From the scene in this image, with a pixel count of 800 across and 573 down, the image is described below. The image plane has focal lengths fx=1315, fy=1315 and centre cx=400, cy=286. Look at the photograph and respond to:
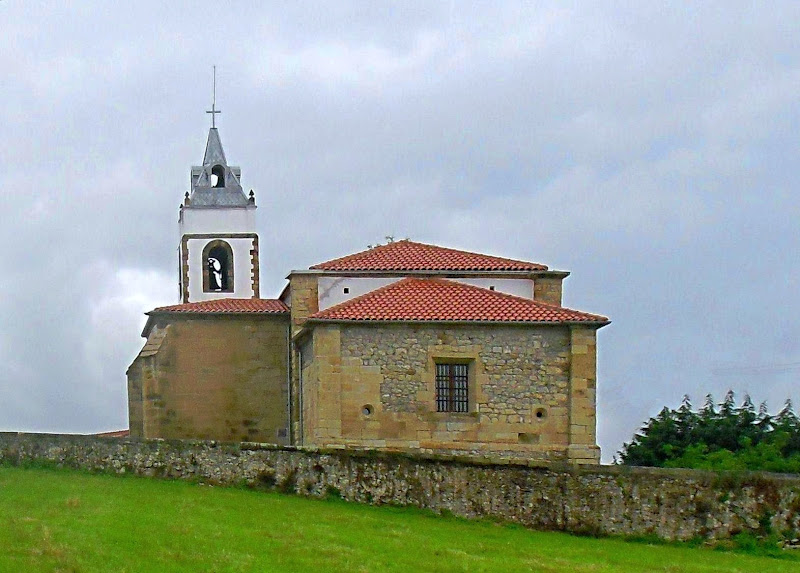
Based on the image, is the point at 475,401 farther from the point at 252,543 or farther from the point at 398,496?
the point at 252,543

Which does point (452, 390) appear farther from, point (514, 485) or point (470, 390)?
point (514, 485)

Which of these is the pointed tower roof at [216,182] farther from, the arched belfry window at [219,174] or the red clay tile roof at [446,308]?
the red clay tile roof at [446,308]

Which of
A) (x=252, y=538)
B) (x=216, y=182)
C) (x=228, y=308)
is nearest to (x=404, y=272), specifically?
(x=228, y=308)

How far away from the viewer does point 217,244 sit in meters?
49.1

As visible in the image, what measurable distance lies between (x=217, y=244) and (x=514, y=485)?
2702cm

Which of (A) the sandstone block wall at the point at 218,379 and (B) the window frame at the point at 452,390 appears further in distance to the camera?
(A) the sandstone block wall at the point at 218,379

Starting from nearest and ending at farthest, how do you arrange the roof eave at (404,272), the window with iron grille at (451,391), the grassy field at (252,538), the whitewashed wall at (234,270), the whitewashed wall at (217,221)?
the grassy field at (252,538), the window with iron grille at (451,391), the roof eave at (404,272), the whitewashed wall at (234,270), the whitewashed wall at (217,221)

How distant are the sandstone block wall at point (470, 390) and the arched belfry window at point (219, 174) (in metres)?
23.1

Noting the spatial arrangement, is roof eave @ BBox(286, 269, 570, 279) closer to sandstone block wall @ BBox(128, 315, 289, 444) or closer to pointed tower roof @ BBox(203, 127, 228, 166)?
sandstone block wall @ BBox(128, 315, 289, 444)

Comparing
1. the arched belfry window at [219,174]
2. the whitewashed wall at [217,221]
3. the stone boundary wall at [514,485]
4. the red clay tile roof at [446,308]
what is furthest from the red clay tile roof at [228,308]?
the arched belfry window at [219,174]

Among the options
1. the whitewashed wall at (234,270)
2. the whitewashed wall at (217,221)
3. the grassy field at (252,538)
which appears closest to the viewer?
the grassy field at (252,538)

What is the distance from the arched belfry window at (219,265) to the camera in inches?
1907

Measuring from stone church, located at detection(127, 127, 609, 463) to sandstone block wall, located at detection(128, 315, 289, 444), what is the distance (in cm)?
4

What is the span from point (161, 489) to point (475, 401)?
8.43 metres
